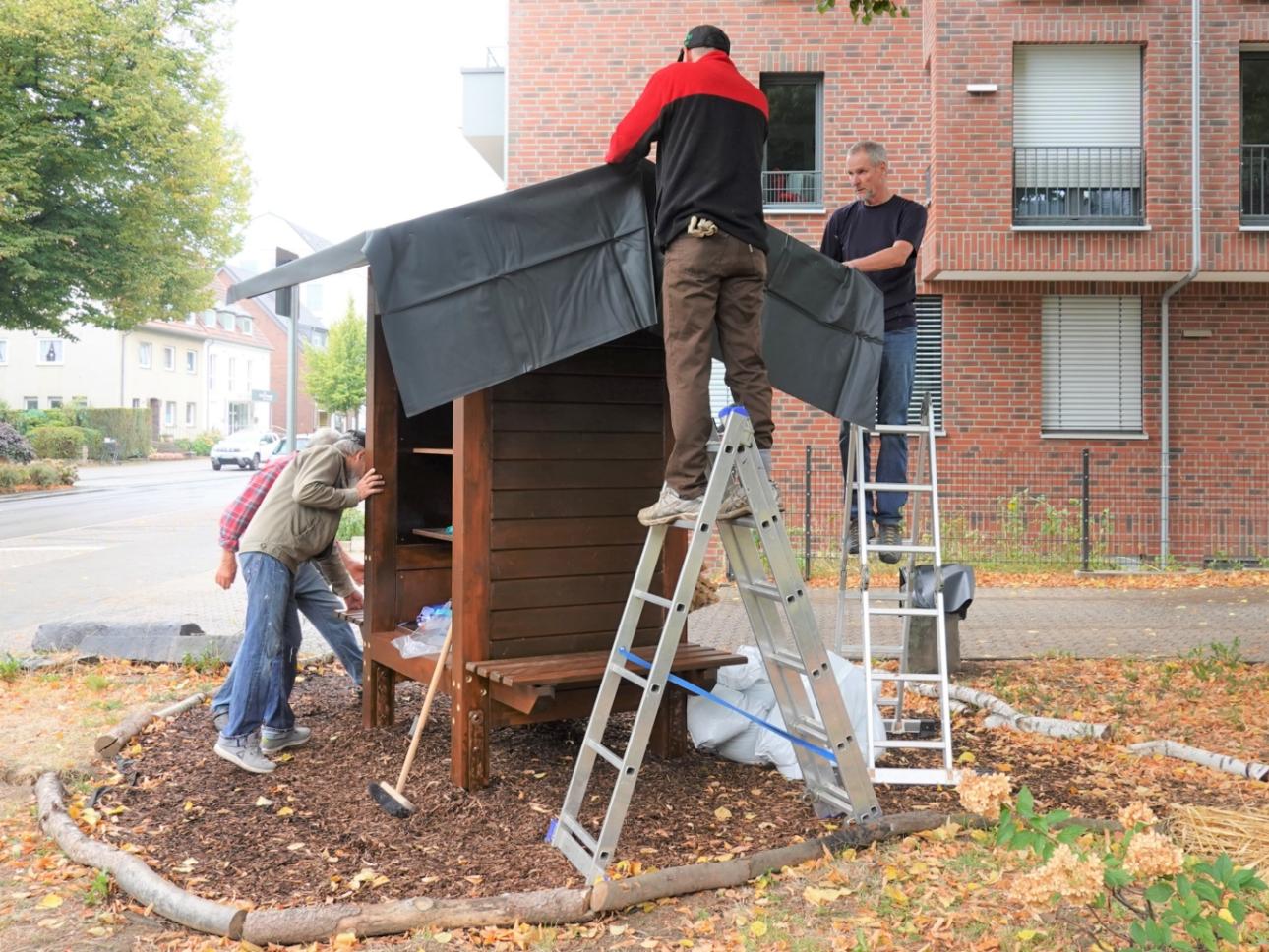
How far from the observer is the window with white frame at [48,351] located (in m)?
53.2

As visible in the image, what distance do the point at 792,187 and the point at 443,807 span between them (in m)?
13.9

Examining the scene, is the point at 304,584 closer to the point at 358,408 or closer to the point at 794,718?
the point at 794,718

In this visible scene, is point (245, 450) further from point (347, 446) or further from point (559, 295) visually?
point (559, 295)

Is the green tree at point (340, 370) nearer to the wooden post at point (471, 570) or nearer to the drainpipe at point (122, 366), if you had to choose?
the drainpipe at point (122, 366)

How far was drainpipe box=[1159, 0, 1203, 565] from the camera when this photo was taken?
15688mm

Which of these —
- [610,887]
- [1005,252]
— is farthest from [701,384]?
A: [1005,252]

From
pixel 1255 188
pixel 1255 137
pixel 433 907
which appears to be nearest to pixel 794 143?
pixel 1255 188

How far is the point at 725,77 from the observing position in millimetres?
4430

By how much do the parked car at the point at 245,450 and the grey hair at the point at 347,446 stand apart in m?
39.8

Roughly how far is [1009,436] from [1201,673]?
9.03 meters

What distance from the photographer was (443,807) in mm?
5234

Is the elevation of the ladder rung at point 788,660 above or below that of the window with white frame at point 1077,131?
below

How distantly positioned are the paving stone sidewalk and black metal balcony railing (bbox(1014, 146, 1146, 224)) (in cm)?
592

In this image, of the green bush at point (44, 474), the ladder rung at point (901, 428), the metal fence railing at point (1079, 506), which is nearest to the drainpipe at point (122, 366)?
the green bush at point (44, 474)
